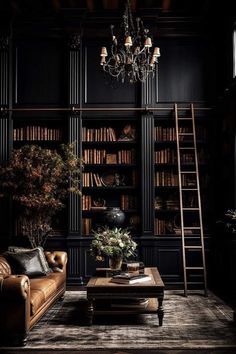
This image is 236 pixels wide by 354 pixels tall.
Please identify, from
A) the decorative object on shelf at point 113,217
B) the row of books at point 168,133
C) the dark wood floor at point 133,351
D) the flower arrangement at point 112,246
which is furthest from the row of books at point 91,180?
the dark wood floor at point 133,351

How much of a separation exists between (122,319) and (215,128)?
3.82 metres

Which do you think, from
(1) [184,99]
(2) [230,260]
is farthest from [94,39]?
(2) [230,260]

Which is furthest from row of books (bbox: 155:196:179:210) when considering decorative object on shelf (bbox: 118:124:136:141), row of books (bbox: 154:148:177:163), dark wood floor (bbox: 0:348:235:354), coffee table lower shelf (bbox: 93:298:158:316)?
dark wood floor (bbox: 0:348:235:354)

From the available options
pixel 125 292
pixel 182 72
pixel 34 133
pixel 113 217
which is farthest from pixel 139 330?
pixel 182 72

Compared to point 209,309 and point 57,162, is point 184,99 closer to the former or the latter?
point 57,162

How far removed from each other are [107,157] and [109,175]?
313 mm

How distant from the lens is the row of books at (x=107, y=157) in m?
8.62

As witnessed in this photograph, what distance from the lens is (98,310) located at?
5.87 m

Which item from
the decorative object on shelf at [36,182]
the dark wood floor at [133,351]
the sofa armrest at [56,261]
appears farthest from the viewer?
the decorative object on shelf at [36,182]

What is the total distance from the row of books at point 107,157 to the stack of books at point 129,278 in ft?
9.65

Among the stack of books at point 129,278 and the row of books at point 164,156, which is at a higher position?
the row of books at point 164,156

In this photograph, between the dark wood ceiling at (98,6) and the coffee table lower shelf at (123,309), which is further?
the dark wood ceiling at (98,6)

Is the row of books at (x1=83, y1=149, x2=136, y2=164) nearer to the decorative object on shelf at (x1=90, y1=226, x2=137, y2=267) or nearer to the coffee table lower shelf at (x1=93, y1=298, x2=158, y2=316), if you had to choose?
the decorative object on shelf at (x1=90, y1=226, x2=137, y2=267)

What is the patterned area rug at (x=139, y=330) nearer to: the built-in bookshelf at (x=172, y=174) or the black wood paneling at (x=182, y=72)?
the built-in bookshelf at (x=172, y=174)
